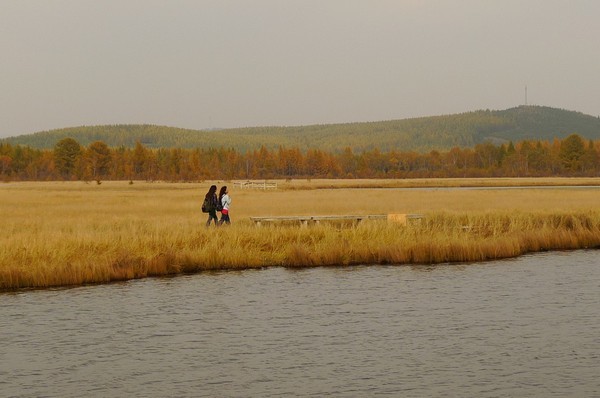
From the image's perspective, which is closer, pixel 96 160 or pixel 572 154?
pixel 96 160

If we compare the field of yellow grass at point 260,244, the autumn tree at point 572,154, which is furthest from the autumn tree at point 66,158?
the field of yellow grass at point 260,244

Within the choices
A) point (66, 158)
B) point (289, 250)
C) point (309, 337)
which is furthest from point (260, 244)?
point (66, 158)

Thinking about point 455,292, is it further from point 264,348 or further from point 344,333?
point 264,348

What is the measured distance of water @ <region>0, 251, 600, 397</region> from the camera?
15.3 metres

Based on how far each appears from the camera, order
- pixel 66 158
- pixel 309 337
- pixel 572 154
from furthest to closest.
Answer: pixel 572 154, pixel 66 158, pixel 309 337

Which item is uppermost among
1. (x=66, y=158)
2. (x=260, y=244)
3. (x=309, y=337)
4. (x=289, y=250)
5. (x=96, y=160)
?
(x=66, y=158)

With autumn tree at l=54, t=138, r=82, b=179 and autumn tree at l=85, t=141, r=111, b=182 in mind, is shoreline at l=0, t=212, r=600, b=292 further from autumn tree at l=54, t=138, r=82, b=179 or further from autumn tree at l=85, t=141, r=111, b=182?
autumn tree at l=54, t=138, r=82, b=179

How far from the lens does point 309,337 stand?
18.9 m

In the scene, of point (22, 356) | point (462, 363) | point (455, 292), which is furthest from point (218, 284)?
point (462, 363)

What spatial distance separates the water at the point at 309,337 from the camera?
15.3m

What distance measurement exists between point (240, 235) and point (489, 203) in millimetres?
36452

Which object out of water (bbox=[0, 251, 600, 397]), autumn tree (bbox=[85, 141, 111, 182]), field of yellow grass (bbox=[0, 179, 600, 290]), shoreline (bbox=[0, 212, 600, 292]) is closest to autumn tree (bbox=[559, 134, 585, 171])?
autumn tree (bbox=[85, 141, 111, 182])

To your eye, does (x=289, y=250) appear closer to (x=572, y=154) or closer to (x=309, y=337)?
(x=309, y=337)

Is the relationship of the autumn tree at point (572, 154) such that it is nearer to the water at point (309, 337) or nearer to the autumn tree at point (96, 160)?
the autumn tree at point (96, 160)
